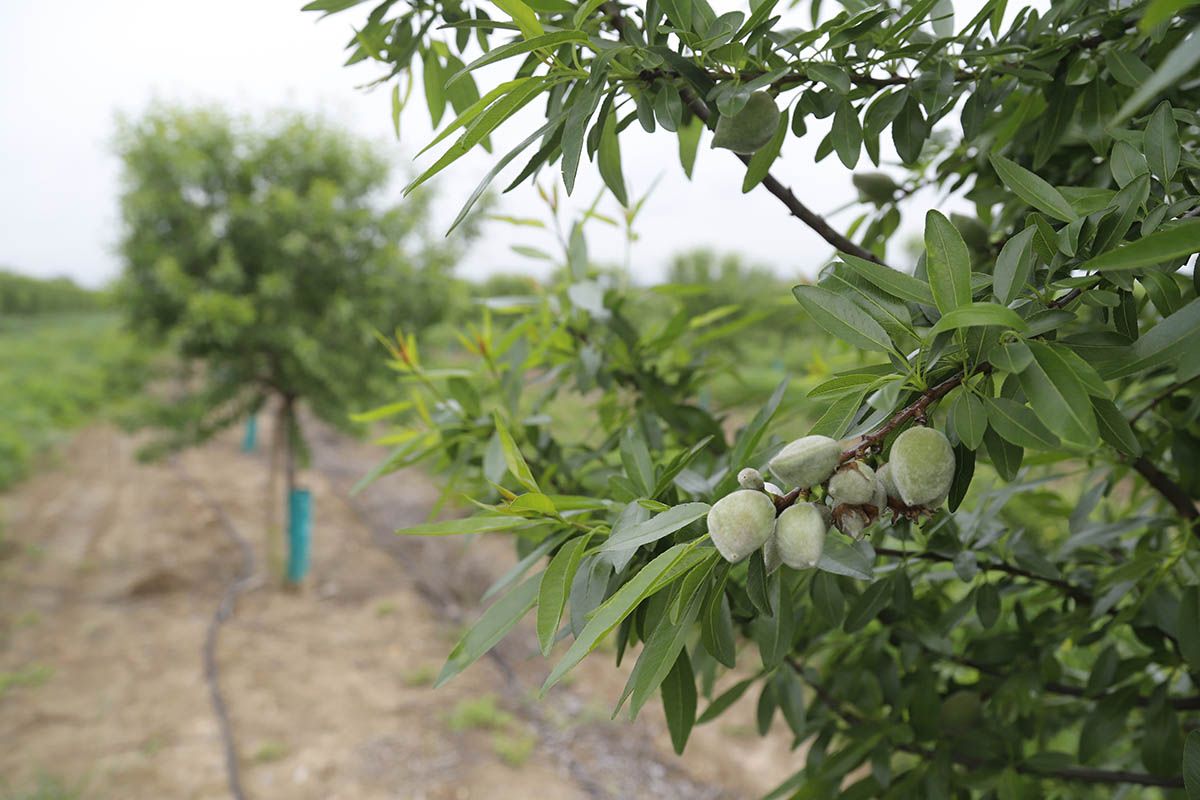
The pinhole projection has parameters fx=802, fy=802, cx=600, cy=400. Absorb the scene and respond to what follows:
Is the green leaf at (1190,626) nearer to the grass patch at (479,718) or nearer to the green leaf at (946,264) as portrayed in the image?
the green leaf at (946,264)

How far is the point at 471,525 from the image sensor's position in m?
0.43

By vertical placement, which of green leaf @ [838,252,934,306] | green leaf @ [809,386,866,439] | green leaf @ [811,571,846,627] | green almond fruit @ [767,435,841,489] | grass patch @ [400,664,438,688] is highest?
green leaf @ [838,252,934,306]

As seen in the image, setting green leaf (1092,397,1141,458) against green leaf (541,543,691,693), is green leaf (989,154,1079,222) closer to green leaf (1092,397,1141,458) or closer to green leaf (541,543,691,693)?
green leaf (1092,397,1141,458)

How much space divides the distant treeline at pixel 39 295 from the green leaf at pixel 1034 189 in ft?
67.5

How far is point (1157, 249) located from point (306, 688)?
3.40 m

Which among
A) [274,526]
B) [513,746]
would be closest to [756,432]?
[513,746]

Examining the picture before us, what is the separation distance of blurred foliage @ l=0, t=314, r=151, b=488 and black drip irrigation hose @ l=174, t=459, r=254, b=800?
991 millimetres

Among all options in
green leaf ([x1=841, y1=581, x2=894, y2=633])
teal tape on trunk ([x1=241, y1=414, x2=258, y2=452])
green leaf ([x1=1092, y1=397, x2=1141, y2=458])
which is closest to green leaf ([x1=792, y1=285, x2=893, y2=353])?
green leaf ([x1=1092, y1=397, x2=1141, y2=458])

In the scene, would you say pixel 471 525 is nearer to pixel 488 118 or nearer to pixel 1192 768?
pixel 488 118

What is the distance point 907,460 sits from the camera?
0.34 meters

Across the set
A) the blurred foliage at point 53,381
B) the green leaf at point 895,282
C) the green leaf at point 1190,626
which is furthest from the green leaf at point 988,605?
the blurred foliage at point 53,381

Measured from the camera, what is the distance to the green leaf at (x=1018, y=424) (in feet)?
1.16

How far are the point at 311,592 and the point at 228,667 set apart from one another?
88cm

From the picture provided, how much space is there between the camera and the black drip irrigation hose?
2603 mm
